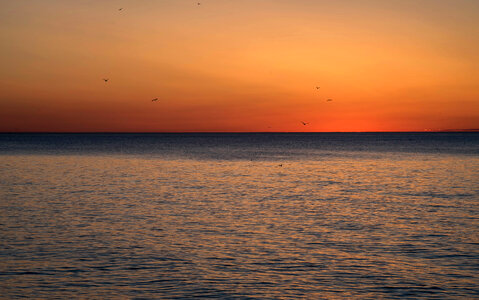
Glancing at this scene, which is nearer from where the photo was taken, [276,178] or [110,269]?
[110,269]

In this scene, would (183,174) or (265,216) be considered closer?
(265,216)

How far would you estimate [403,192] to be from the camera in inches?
2000

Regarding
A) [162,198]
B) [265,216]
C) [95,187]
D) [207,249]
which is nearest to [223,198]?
[162,198]

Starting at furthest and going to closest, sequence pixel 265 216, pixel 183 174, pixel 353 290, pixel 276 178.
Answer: pixel 183 174 → pixel 276 178 → pixel 265 216 → pixel 353 290

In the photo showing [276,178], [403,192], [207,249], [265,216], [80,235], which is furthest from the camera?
[276,178]

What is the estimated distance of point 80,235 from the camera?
28328mm

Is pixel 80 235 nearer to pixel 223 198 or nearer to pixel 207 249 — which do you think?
pixel 207 249

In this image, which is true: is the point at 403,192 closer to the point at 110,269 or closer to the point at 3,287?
the point at 110,269

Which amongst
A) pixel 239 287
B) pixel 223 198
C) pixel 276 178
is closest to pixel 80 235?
pixel 239 287

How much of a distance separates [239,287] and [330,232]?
11512 millimetres

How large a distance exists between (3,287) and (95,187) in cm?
3479

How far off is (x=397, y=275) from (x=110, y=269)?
39.5ft

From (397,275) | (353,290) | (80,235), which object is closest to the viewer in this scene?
(353,290)

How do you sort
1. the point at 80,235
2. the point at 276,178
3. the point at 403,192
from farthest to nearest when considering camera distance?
the point at 276,178 → the point at 403,192 → the point at 80,235
